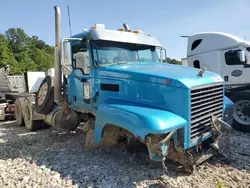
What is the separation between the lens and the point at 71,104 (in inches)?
199

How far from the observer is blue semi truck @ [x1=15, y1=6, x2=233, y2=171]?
3.26 meters

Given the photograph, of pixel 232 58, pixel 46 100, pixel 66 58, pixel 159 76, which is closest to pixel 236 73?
pixel 232 58

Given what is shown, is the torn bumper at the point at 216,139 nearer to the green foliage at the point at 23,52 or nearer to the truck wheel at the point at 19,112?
the truck wheel at the point at 19,112

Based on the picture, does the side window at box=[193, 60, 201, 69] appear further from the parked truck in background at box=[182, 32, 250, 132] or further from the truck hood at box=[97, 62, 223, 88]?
the truck hood at box=[97, 62, 223, 88]

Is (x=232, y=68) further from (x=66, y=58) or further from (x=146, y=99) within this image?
(x=66, y=58)

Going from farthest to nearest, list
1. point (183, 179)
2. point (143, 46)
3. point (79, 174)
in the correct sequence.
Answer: point (143, 46) < point (79, 174) < point (183, 179)

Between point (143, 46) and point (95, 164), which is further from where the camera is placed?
point (143, 46)

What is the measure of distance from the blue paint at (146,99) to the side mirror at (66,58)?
15.7 inches

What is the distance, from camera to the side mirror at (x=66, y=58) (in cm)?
424

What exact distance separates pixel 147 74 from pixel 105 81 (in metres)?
0.88

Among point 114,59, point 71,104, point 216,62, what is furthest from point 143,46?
point 216,62

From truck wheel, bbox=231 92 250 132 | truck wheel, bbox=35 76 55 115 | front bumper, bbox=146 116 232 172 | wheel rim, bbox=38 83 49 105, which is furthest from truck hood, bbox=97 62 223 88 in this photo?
truck wheel, bbox=231 92 250 132

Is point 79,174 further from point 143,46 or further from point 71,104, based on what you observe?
point 143,46

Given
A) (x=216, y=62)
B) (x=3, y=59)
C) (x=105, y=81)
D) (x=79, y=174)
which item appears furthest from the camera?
(x=3, y=59)
